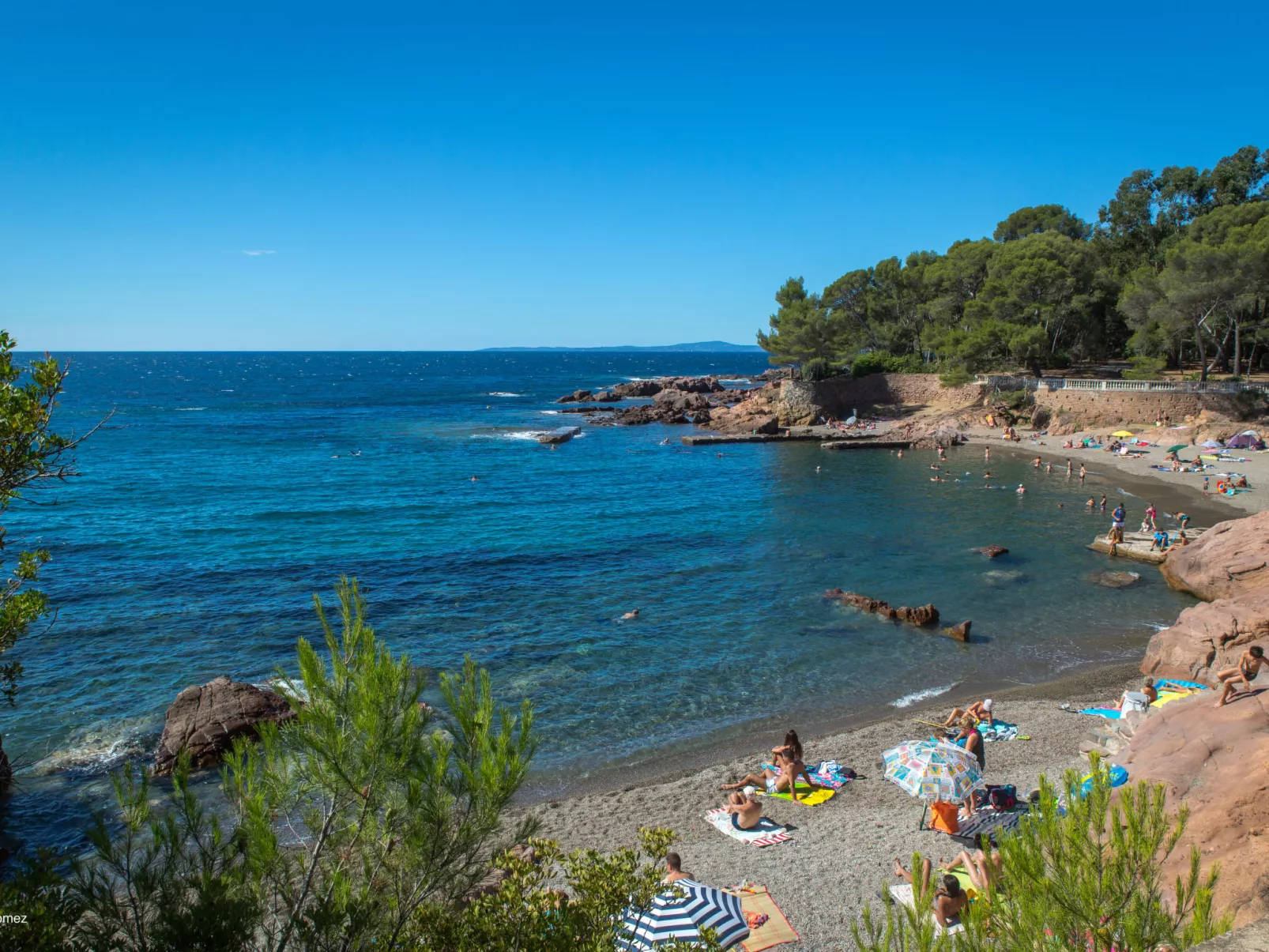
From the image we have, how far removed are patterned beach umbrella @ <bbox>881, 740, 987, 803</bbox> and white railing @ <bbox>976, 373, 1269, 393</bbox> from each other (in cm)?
4616

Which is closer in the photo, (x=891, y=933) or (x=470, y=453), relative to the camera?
(x=891, y=933)

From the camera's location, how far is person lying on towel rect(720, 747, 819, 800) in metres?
13.9

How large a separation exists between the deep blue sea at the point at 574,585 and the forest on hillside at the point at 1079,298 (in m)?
14.5

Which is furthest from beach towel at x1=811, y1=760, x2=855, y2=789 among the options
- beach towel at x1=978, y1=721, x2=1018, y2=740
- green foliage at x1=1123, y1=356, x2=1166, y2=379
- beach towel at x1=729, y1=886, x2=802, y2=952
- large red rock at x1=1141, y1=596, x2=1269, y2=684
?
green foliage at x1=1123, y1=356, x2=1166, y2=379

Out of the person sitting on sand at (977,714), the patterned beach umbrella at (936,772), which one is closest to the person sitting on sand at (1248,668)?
the person sitting on sand at (977,714)

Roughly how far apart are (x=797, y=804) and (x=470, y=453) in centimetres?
4396

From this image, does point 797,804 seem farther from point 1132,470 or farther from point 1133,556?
point 1132,470

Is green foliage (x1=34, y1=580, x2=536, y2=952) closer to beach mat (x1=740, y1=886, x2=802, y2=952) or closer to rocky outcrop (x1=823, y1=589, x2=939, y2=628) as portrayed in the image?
beach mat (x1=740, y1=886, x2=802, y2=952)

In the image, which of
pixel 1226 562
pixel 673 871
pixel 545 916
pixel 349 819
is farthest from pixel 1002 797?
pixel 1226 562

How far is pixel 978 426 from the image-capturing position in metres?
57.8

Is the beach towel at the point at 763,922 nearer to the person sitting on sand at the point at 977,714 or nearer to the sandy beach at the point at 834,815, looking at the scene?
the sandy beach at the point at 834,815

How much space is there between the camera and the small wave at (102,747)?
1509 cm

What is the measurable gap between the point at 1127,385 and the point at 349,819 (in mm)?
56074

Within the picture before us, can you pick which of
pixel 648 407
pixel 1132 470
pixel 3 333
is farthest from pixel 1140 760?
pixel 648 407
